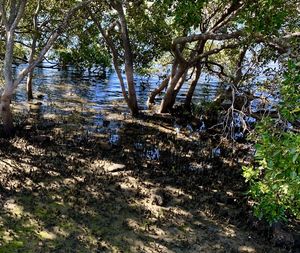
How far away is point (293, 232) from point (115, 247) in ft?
17.1

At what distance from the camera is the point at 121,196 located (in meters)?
11.7

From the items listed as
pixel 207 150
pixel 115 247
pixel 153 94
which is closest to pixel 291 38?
pixel 207 150

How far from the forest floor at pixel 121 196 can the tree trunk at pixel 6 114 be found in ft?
1.78

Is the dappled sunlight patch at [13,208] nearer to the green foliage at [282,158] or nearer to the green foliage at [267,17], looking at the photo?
the green foliage at [282,158]

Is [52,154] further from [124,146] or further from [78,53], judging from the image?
[78,53]

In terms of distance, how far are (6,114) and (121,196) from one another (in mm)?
6827

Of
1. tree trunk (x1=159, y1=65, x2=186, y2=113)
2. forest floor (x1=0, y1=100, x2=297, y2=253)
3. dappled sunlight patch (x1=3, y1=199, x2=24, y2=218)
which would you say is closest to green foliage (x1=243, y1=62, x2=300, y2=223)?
forest floor (x1=0, y1=100, x2=297, y2=253)

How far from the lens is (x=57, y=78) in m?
37.3

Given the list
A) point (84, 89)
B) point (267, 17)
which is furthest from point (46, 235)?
point (84, 89)

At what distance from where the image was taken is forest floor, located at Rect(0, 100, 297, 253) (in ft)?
31.3

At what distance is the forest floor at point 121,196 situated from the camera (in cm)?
955

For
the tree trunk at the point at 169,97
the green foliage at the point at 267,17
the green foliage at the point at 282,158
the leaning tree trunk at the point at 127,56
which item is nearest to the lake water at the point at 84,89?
the tree trunk at the point at 169,97

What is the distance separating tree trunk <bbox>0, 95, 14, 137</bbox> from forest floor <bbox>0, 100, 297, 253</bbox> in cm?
54

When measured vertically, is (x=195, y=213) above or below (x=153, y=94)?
below
